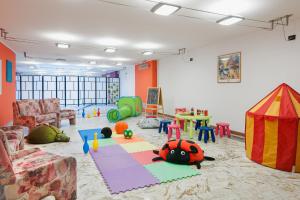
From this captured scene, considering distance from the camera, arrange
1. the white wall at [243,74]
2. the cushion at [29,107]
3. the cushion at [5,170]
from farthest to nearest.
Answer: the cushion at [29,107]
the white wall at [243,74]
the cushion at [5,170]

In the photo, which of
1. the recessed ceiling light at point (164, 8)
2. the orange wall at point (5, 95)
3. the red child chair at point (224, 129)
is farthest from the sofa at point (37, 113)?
the red child chair at point (224, 129)

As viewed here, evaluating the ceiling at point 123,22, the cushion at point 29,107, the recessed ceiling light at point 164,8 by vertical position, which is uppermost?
the ceiling at point 123,22

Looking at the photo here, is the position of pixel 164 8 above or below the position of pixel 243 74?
above

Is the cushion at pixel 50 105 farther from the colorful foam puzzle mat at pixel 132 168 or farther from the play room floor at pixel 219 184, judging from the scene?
the play room floor at pixel 219 184

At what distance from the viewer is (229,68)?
5.96m

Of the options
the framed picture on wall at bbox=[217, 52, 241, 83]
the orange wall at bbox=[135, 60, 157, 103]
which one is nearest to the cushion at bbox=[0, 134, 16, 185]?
the framed picture on wall at bbox=[217, 52, 241, 83]

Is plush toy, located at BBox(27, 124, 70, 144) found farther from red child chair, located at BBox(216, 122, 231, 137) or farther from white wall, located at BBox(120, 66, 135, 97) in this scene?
white wall, located at BBox(120, 66, 135, 97)

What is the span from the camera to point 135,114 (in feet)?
31.4

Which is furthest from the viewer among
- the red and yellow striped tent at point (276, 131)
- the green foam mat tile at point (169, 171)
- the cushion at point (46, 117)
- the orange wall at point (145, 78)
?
the orange wall at point (145, 78)

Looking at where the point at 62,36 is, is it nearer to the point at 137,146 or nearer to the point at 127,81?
the point at 137,146

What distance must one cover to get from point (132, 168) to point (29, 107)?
→ 4214 millimetres

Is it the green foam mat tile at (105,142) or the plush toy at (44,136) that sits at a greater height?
the plush toy at (44,136)

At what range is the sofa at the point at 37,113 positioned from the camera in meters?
5.47

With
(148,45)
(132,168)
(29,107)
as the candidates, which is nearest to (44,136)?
(29,107)
